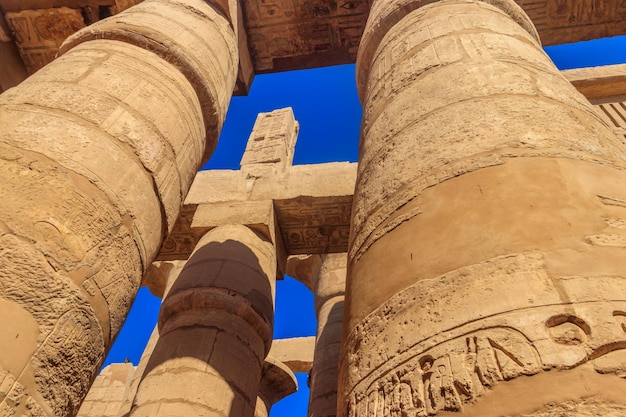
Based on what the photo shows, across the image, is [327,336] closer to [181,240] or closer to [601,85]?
[181,240]

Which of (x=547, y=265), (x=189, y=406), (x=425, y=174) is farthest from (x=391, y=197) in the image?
(x=189, y=406)

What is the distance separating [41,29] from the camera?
5789mm

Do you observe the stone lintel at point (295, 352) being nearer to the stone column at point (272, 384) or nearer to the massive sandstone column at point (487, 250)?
the stone column at point (272, 384)

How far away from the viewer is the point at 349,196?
6.18 m

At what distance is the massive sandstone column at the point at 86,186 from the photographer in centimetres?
210

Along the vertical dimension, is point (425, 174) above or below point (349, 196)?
below

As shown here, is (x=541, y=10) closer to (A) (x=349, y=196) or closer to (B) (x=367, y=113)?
(A) (x=349, y=196)

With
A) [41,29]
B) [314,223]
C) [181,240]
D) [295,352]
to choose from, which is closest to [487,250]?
[314,223]

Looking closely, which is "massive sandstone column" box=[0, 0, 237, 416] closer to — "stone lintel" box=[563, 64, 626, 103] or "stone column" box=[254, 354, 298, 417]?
"stone column" box=[254, 354, 298, 417]

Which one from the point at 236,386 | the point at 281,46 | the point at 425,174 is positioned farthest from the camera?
the point at 281,46

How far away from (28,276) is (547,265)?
2.02 metres

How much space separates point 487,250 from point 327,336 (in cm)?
582

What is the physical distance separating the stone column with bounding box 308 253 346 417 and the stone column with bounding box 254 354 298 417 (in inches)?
14.3

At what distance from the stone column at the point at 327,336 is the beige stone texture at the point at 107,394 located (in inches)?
182
